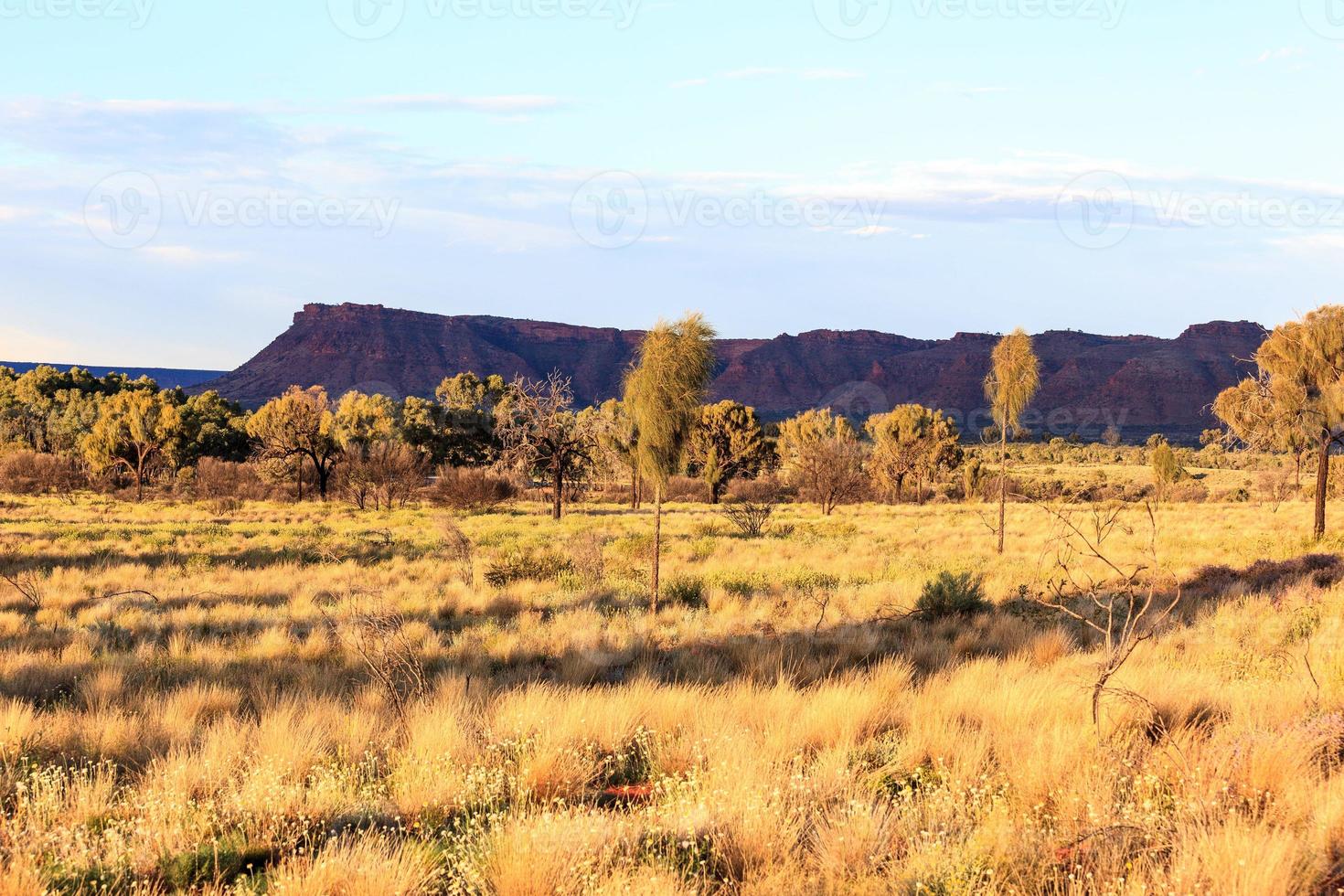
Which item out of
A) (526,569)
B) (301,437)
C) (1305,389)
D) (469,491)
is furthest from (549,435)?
(1305,389)

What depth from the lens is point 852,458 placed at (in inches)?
1740

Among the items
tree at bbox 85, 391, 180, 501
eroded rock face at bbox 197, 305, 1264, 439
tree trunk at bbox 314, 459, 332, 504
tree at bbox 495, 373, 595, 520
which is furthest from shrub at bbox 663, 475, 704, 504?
eroded rock face at bbox 197, 305, 1264, 439

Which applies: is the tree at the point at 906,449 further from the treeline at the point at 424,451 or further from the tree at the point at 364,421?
the tree at the point at 364,421

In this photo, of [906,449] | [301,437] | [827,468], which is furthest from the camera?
[906,449]

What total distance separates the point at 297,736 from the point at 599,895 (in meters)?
3.40

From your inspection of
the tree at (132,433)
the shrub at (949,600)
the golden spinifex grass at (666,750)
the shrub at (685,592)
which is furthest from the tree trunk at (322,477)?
the shrub at (949,600)

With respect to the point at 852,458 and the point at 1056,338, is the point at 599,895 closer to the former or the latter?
the point at 852,458

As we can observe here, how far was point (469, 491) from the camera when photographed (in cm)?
3791

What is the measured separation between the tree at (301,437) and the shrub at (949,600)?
123ft

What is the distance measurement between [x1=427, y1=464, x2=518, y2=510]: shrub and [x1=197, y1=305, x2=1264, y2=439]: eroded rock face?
91.1 metres

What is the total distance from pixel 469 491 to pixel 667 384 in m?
27.2

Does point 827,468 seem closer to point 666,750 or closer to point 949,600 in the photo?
point 949,600

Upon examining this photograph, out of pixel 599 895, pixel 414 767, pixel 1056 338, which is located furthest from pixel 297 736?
pixel 1056 338

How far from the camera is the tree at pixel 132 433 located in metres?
47.7
